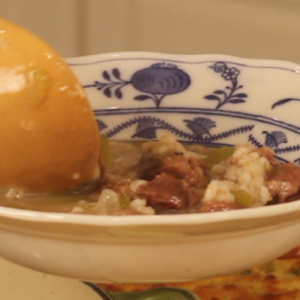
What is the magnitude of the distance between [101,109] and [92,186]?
0.78ft

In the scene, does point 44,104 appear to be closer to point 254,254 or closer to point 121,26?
point 254,254

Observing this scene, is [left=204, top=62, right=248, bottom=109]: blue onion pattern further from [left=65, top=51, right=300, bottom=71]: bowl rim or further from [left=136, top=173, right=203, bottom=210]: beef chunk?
[left=136, top=173, right=203, bottom=210]: beef chunk

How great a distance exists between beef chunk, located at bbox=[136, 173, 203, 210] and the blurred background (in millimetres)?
595

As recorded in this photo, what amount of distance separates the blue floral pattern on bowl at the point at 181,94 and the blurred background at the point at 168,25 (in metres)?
0.33

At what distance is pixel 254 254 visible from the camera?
0.41 meters

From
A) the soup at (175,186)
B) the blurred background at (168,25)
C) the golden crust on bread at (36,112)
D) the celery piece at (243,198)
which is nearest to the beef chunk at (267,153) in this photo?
the soup at (175,186)

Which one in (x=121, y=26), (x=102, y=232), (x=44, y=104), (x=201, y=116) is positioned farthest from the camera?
(x=121, y=26)

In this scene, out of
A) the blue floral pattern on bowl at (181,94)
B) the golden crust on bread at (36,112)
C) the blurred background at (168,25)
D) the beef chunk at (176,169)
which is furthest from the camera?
the blurred background at (168,25)

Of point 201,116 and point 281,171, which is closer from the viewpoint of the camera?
point 281,171

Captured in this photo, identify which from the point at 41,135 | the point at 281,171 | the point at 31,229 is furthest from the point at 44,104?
the point at 281,171

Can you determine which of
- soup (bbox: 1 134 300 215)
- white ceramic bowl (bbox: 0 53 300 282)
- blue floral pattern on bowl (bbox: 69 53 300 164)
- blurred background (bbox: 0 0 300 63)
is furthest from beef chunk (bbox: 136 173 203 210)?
blurred background (bbox: 0 0 300 63)

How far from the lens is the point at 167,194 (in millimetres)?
521

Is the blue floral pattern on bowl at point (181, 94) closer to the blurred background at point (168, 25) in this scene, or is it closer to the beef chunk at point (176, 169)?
the beef chunk at point (176, 169)

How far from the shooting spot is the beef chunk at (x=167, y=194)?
52 centimetres
